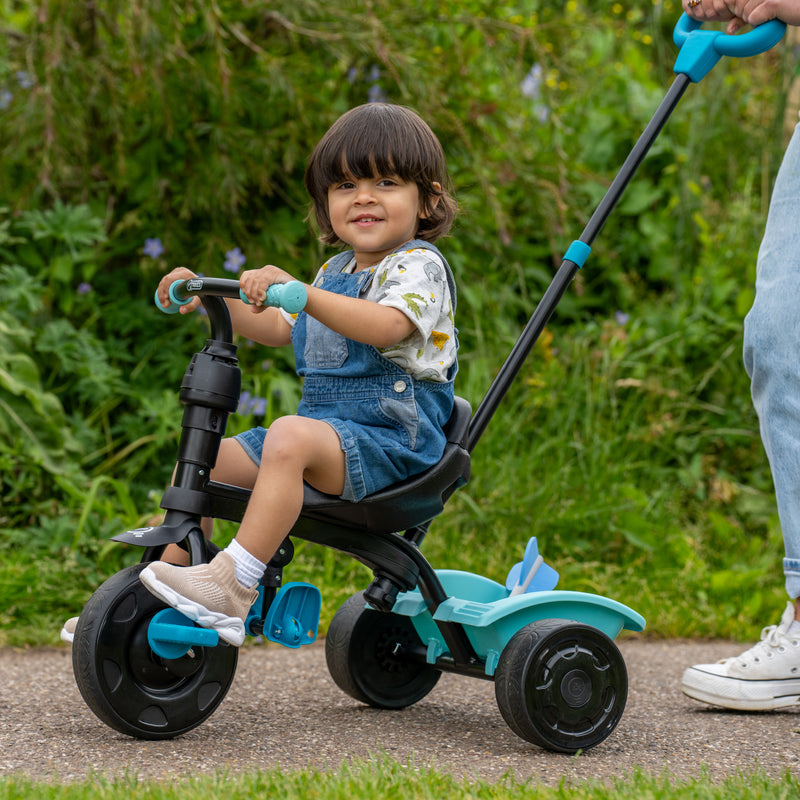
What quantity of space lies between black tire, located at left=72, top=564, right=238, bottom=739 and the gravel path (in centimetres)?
6

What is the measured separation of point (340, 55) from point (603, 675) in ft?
9.37

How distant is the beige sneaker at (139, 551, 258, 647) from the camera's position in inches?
78.0

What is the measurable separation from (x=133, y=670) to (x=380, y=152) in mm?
1162

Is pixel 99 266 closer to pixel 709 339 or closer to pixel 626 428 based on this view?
pixel 626 428

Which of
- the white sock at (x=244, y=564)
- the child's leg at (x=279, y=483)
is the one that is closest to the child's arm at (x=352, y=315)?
the child's leg at (x=279, y=483)

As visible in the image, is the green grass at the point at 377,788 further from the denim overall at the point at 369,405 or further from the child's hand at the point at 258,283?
the child's hand at the point at 258,283

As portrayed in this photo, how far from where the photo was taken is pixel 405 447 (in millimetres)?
2223

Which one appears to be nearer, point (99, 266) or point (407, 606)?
point (407, 606)

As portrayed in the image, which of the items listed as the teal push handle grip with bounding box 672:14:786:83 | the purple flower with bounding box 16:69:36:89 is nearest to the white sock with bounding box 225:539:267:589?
the teal push handle grip with bounding box 672:14:786:83

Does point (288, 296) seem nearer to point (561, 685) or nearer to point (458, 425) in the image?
point (458, 425)

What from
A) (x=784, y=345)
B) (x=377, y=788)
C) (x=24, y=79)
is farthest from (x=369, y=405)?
(x=24, y=79)

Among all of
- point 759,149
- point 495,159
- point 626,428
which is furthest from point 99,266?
point 759,149

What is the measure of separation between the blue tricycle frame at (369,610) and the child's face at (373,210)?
0.32 metres

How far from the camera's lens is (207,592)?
6.57 feet
